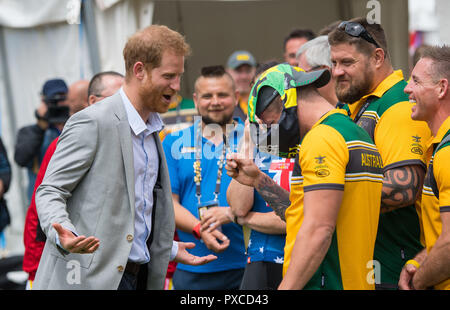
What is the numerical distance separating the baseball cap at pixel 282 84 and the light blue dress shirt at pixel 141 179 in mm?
696

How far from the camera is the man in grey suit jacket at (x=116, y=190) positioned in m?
3.18

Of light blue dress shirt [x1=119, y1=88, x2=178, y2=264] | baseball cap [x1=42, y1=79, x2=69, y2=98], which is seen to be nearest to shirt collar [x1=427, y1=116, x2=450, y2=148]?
light blue dress shirt [x1=119, y1=88, x2=178, y2=264]

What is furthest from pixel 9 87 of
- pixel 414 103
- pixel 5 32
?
pixel 414 103

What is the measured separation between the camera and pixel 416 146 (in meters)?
3.38

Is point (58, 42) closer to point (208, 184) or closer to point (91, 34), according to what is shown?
point (91, 34)

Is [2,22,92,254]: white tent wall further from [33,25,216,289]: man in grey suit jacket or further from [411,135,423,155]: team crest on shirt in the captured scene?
[411,135,423,155]: team crest on shirt

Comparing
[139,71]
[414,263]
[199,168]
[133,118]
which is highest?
[139,71]

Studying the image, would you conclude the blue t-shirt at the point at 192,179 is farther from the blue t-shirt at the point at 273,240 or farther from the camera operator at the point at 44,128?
the camera operator at the point at 44,128

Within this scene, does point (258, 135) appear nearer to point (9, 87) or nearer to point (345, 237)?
point (345, 237)

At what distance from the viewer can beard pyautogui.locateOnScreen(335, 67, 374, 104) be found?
3.76m

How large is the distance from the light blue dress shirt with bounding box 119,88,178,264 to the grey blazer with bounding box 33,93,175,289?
16cm

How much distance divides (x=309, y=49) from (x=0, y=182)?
11.2ft

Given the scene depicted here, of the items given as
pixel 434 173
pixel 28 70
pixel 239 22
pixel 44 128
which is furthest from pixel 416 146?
pixel 239 22

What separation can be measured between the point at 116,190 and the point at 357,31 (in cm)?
175
